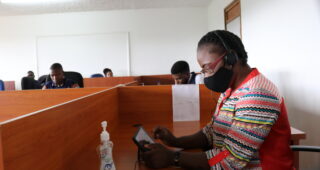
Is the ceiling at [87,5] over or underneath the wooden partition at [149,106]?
over

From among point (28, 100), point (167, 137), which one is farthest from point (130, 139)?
point (28, 100)

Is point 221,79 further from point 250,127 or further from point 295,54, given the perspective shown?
point 295,54

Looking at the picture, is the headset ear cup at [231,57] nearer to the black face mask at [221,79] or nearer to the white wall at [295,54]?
the black face mask at [221,79]

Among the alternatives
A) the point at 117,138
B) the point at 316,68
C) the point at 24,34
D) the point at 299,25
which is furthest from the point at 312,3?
the point at 24,34

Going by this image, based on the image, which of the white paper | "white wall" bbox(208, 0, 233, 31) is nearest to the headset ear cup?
the white paper

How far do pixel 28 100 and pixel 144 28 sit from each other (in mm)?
4991

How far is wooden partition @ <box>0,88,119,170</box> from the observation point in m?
0.52

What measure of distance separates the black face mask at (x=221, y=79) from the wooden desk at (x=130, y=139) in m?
0.36

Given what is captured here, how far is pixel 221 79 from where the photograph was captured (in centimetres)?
93

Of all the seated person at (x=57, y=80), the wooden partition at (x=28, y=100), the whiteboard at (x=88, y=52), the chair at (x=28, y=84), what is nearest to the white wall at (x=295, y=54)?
the wooden partition at (x=28, y=100)

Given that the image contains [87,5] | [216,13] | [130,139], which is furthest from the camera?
[87,5]

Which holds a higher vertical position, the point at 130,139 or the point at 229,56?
the point at 229,56

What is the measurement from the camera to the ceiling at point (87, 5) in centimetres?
542

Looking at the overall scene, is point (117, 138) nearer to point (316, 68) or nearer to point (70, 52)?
point (316, 68)
